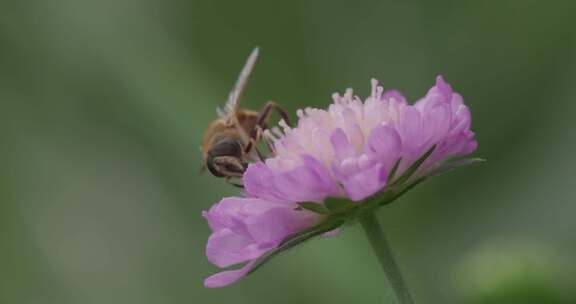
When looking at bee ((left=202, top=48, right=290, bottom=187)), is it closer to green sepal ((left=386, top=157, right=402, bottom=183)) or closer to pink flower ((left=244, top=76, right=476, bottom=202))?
pink flower ((left=244, top=76, right=476, bottom=202))

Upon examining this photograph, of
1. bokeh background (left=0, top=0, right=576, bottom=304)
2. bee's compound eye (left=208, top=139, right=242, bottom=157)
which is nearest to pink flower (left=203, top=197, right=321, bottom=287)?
bee's compound eye (left=208, top=139, right=242, bottom=157)

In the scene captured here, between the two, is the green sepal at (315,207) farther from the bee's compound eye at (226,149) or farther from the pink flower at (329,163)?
the bee's compound eye at (226,149)

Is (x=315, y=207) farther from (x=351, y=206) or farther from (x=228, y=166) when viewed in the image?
(x=228, y=166)

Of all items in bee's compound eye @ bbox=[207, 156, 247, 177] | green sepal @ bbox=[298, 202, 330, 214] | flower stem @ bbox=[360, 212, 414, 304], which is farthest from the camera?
bee's compound eye @ bbox=[207, 156, 247, 177]

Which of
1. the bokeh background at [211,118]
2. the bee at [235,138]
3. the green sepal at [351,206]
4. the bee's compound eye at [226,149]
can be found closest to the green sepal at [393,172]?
the green sepal at [351,206]

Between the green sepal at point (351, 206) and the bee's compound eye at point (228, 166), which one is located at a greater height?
the bee's compound eye at point (228, 166)

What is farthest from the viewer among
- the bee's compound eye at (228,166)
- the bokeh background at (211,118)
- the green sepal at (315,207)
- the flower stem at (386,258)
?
the bokeh background at (211,118)
